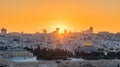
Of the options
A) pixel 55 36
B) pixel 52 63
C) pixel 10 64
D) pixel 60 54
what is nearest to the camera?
pixel 10 64

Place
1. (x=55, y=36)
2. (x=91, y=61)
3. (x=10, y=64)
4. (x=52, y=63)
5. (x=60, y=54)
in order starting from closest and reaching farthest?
(x=10, y=64) → (x=52, y=63) → (x=91, y=61) → (x=60, y=54) → (x=55, y=36)

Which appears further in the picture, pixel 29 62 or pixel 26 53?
pixel 26 53

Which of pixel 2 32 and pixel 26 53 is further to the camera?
pixel 2 32

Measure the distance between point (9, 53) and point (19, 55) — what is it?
0.98 m

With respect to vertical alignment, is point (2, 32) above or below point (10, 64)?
above

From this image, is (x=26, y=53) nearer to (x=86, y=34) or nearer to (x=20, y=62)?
(x=20, y=62)

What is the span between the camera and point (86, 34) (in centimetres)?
13838

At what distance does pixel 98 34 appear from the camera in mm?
141625

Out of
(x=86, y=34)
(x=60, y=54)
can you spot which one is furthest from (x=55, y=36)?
(x=60, y=54)

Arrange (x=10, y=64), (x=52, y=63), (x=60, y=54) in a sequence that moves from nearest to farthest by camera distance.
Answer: (x=10, y=64), (x=52, y=63), (x=60, y=54)

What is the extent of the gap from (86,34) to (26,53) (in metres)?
81.5

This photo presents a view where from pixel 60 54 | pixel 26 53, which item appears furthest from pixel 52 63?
pixel 60 54

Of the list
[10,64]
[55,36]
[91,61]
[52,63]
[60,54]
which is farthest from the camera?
[55,36]

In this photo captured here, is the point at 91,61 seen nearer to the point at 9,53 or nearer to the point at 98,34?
the point at 9,53
